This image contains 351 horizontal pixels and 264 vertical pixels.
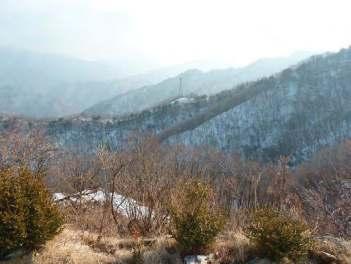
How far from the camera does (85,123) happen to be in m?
130

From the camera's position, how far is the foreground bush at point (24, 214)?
8.40m

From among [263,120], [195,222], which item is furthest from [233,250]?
[263,120]

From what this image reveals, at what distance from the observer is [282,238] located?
30.1ft

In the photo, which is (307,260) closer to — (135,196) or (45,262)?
(45,262)

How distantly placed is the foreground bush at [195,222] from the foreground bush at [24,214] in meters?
2.39

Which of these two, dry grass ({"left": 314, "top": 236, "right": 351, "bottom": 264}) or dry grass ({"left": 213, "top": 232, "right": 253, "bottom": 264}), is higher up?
dry grass ({"left": 213, "top": 232, "right": 253, "bottom": 264})

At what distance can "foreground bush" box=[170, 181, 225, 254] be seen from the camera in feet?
31.1

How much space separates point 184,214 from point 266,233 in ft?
5.45

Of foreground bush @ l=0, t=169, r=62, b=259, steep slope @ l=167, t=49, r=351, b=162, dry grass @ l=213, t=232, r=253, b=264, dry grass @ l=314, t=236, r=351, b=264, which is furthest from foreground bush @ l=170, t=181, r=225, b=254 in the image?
steep slope @ l=167, t=49, r=351, b=162

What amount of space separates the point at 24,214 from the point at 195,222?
3.27 metres

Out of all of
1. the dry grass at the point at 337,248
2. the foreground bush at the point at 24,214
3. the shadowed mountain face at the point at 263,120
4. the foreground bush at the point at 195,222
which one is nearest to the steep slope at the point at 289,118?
the shadowed mountain face at the point at 263,120

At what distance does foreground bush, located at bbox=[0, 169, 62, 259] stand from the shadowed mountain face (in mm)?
93331

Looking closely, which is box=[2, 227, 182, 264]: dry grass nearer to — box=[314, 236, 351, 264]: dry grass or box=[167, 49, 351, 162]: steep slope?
box=[314, 236, 351, 264]: dry grass

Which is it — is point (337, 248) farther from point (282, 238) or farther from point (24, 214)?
point (24, 214)
